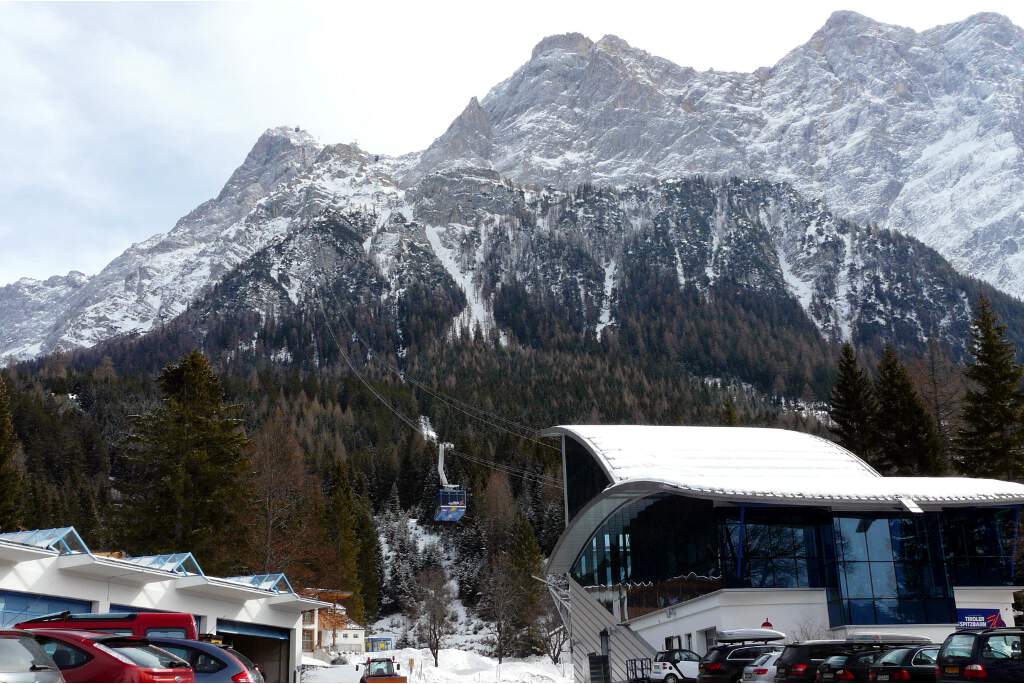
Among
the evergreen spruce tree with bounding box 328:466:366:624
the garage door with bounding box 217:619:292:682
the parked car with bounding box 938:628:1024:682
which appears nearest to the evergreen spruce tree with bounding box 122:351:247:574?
the garage door with bounding box 217:619:292:682

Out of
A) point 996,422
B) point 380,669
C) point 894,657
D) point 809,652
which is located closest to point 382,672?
point 380,669

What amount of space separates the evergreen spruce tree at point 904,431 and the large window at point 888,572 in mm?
20298

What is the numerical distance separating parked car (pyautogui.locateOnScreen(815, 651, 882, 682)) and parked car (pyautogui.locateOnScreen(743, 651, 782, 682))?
2502mm

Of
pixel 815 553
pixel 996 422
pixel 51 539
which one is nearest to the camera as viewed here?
pixel 51 539

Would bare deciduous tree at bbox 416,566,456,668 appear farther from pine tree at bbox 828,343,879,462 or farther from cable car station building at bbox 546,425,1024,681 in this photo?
cable car station building at bbox 546,425,1024,681

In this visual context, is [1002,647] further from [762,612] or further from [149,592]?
[149,592]

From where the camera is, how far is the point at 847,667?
2180 cm

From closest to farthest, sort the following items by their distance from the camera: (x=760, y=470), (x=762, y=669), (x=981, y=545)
Answer: (x=762, y=669), (x=981, y=545), (x=760, y=470)

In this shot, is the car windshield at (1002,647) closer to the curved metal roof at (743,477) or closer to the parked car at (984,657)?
the parked car at (984,657)

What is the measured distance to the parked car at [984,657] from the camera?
16469mm

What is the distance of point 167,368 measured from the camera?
172 ft

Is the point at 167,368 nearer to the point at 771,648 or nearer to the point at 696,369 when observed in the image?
the point at 771,648

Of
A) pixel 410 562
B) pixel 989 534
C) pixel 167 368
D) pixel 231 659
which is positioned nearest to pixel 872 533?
pixel 989 534

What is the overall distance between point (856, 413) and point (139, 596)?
46423 mm
